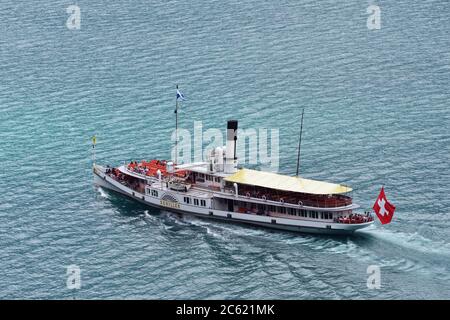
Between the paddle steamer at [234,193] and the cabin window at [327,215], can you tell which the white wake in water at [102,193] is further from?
the cabin window at [327,215]

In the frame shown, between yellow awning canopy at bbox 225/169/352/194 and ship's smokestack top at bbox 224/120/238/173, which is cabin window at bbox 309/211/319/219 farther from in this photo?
ship's smokestack top at bbox 224/120/238/173

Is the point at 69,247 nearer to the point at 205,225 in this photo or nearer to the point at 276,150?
the point at 205,225

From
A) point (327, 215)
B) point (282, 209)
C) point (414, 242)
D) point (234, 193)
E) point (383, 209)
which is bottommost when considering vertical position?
point (414, 242)

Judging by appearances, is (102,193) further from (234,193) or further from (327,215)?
(327,215)

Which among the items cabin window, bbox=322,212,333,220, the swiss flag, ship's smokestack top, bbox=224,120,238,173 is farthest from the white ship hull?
ship's smokestack top, bbox=224,120,238,173

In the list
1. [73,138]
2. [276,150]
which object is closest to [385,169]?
[276,150]

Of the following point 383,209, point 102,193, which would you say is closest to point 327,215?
point 383,209

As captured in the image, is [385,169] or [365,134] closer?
[385,169]
